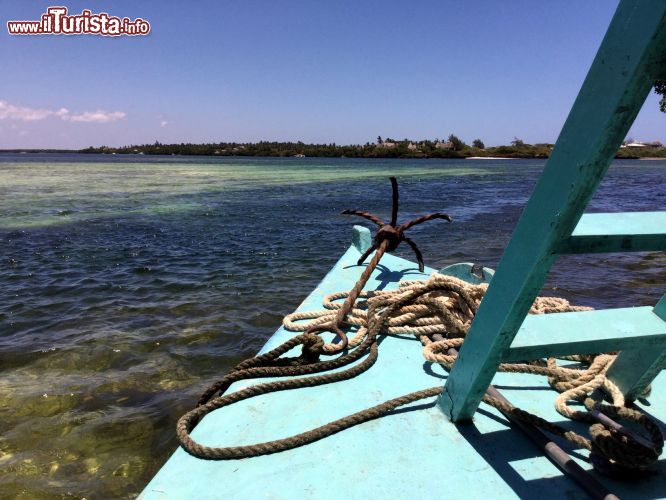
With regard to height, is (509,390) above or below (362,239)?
below

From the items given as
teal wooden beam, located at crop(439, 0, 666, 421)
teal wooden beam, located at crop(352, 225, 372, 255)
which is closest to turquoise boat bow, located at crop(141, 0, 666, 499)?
teal wooden beam, located at crop(439, 0, 666, 421)

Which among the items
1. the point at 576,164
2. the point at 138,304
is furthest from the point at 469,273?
the point at 138,304

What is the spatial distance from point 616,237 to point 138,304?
588cm

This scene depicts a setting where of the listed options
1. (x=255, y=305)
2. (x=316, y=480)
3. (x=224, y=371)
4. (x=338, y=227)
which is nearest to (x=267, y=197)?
(x=338, y=227)

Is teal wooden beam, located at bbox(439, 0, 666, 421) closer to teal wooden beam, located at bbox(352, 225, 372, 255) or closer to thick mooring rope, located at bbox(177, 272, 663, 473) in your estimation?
thick mooring rope, located at bbox(177, 272, 663, 473)

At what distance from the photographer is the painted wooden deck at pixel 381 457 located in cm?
144

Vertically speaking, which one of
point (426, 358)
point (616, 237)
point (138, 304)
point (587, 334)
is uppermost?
point (616, 237)

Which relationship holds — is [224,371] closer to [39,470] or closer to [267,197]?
[39,470]

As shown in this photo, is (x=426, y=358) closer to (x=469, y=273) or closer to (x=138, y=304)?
(x=469, y=273)

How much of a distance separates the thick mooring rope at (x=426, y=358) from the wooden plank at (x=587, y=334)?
1.11 feet

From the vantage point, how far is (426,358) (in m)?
2.21

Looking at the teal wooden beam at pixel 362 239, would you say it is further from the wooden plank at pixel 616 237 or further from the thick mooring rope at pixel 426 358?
the wooden plank at pixel 616 237

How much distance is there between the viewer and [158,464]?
9.17 feet

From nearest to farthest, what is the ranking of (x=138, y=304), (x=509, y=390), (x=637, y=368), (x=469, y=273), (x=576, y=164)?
(x=576, y=164)
(x=637, y=368)
(x=509, y=390)
(x=469, y=273)
(x=138, y=304)
